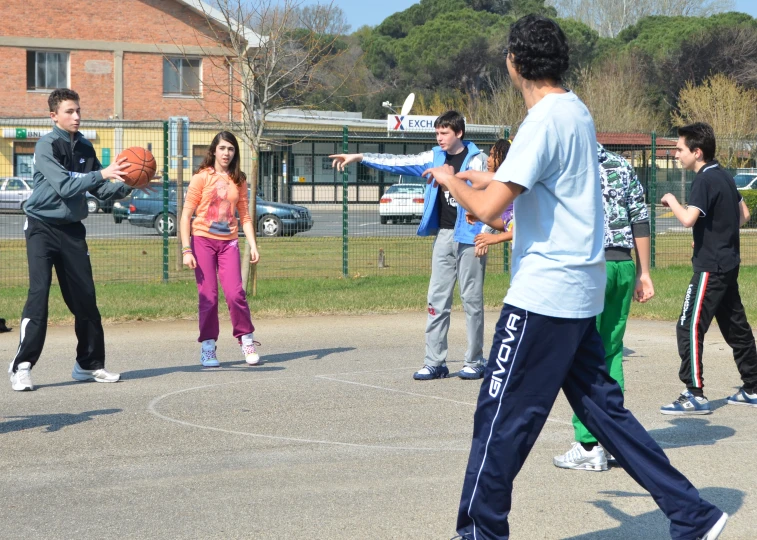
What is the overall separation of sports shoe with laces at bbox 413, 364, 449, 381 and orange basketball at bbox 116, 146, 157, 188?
9.18ft

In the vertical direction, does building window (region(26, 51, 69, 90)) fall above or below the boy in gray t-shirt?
above

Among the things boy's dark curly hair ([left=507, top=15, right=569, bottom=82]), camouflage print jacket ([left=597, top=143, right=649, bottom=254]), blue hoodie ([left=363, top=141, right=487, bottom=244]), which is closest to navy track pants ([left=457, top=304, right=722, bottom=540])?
boy's dark curly hair ([left=507, top=15, right=569, bottom=82])

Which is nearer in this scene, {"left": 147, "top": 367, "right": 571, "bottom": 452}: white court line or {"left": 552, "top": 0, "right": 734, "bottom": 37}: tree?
{"left": 147, "top": 367, "right": 571, "bottom": 452}: white court line

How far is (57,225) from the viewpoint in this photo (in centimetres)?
811

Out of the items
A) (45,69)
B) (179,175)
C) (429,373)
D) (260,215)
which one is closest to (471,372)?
(429,373)

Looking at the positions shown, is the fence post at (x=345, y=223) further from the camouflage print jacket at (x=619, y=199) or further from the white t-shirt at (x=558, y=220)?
the white t-shirt at (x=558, y=220)

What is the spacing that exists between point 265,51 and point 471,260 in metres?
8.24

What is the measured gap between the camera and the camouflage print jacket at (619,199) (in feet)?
20.0

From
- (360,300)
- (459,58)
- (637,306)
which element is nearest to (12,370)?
(360,300)

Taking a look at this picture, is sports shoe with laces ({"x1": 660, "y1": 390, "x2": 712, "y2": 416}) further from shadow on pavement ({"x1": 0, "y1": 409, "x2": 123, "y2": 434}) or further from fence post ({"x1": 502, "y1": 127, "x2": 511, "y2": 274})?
fence post ({"x1": 502, "y1": 127, "x2": 511, "y2": 274})

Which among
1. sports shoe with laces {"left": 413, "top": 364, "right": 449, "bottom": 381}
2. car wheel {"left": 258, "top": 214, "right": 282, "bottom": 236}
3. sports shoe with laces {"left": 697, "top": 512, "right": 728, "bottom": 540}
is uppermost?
car wheel {"left": 258, "top": 214, "right": 282, "bottom": 236}

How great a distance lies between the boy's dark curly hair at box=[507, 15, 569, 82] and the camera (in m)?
4.14

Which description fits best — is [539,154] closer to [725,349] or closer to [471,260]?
[471,260]

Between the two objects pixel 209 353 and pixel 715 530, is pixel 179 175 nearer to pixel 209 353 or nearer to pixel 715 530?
pixel 209 353
